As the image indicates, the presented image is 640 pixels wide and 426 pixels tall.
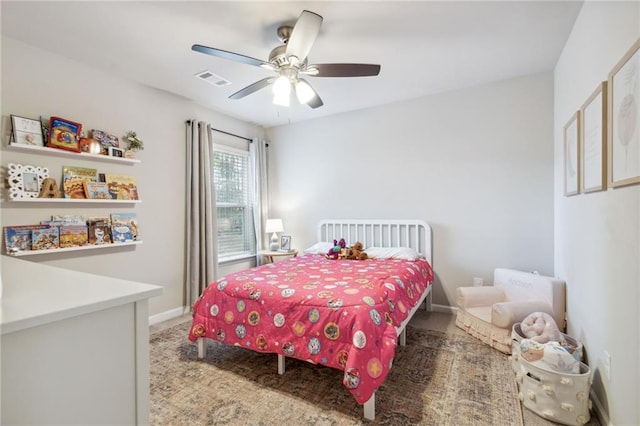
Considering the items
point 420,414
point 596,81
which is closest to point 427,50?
point 596,81

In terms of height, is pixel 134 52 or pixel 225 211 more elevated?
pixel 134 52

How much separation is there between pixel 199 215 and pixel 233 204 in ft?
2.58

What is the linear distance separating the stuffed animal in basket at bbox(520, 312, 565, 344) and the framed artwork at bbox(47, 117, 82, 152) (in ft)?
12.7

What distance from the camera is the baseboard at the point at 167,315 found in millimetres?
3158

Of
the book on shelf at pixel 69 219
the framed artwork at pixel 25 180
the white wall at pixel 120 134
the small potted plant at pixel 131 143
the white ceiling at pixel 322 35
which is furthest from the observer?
the small potted plant at pixel 131 143

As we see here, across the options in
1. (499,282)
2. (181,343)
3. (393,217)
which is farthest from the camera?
(393,217)

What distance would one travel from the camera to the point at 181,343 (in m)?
2.69

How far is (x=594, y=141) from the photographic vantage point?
1.75 m

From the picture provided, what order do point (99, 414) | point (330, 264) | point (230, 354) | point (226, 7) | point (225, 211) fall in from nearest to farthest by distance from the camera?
point (99, 414), point (226, 7), point (230, 354), point (330, 264), point (225, 211)

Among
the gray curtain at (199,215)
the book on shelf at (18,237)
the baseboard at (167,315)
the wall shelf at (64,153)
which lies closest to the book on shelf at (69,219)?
the book on shelf at (18,237)

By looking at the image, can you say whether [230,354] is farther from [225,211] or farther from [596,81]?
[596,81]

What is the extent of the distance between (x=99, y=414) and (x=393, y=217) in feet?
11.3

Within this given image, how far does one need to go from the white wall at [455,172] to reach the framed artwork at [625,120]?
1712 millimetres

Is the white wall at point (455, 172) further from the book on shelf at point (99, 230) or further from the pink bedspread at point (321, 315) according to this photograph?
the book on shelf at point (99, 230)
